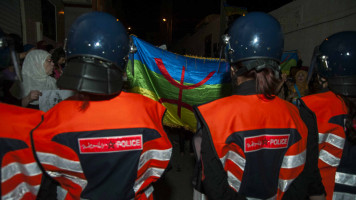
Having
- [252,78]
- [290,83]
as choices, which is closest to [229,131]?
[252,78]

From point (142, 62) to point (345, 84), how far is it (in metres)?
3.45

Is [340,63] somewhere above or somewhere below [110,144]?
above

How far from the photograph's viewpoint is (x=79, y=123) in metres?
1.30

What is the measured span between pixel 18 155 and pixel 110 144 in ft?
1.63

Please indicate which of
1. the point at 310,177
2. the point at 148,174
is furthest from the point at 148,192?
the point at 310,177

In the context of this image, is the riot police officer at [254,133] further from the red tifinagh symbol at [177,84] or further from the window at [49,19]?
the window at [49,19]

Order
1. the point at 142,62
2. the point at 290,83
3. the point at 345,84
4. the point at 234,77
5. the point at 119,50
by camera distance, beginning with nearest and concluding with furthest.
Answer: the point at 119,50 < the point at 234,77 < the point at 345,84 < the point at 142,62 < the point at 290,83

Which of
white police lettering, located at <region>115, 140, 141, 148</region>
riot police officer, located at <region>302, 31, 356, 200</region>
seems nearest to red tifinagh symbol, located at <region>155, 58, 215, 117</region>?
riot police officer, located at <region>302, 31, 356, 200</region>

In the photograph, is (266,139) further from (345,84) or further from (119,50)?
(119,50)

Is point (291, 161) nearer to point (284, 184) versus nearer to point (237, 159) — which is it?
point (284, 184)

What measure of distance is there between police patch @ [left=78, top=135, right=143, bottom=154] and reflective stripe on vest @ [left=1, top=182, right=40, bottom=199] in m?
0.36

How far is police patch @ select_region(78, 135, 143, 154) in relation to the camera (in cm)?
130

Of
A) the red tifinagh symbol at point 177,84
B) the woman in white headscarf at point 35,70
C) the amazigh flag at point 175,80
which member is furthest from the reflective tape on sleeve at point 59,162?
the red tifinagh symbol at point 177,84

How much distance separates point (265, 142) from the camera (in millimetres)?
1452
